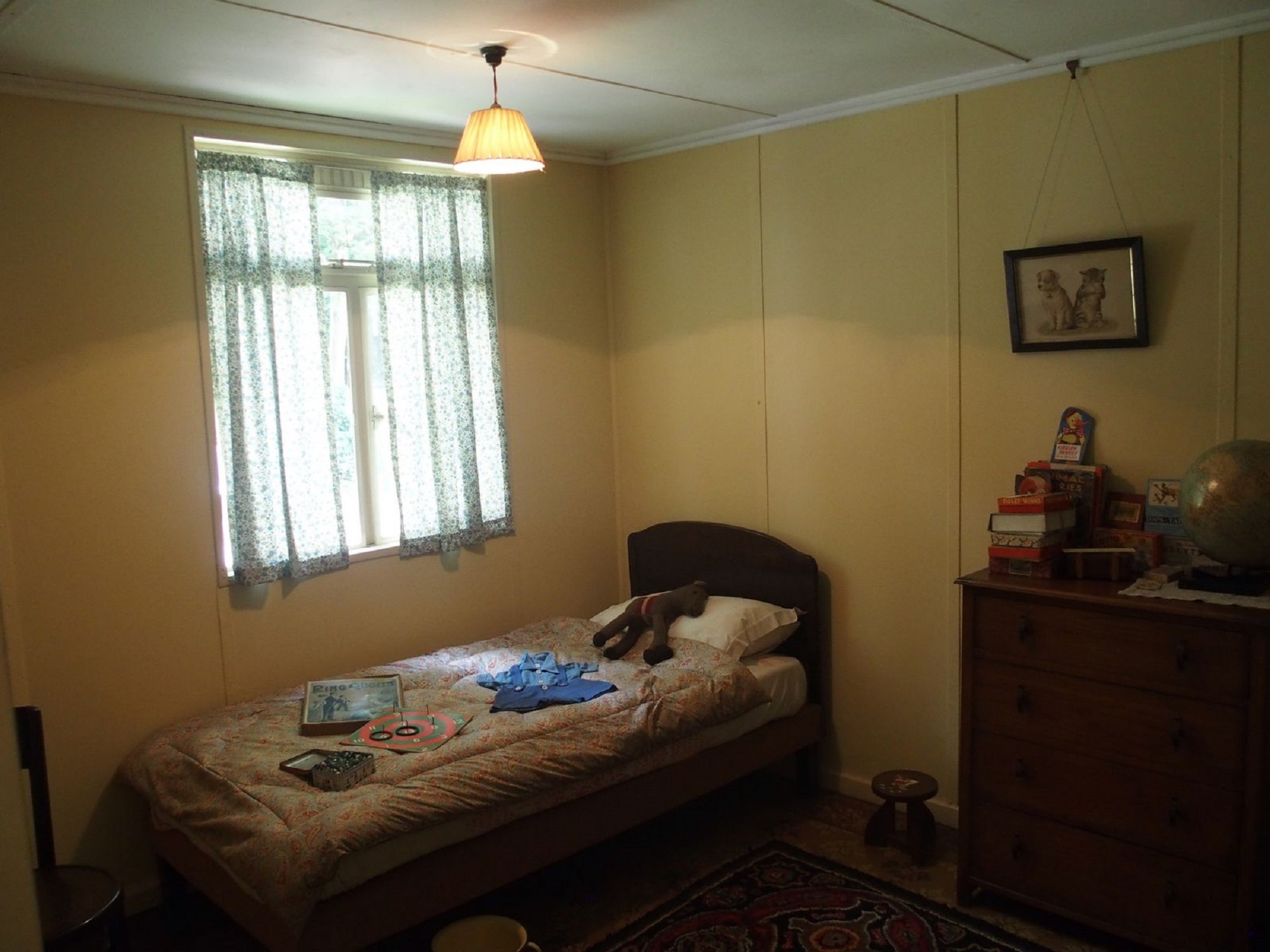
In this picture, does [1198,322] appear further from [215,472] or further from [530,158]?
[215,472]

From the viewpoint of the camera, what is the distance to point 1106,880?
2.72m

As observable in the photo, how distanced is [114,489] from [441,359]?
1245mm

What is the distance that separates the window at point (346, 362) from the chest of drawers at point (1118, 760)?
2018mm

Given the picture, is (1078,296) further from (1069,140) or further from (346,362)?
(346,362)

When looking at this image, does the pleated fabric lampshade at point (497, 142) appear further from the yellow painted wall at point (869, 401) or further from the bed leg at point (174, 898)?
the bed leg at point (174, 898)

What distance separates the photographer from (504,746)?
2.82 meters

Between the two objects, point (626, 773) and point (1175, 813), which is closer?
point (1175, 813)

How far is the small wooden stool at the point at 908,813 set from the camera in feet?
10.7

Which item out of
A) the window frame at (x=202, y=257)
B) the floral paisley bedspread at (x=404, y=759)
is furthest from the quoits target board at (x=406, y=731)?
the window frame at (x=202, y=257)

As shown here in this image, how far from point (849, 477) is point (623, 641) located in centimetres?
102

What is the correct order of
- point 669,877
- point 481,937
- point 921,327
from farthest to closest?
point 921,327, point 669,877, point 481,937

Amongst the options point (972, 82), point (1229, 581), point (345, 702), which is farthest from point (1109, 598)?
point (345, 702)

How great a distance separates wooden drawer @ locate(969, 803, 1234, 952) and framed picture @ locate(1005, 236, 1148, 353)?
55.9 inches

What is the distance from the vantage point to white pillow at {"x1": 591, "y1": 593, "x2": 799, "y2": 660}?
3.56 m
